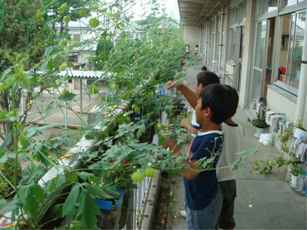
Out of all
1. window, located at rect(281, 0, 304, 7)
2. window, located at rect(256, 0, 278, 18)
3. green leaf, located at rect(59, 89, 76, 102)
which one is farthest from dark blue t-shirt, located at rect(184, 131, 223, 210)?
window, located at rect(256, 0, 278, 18)

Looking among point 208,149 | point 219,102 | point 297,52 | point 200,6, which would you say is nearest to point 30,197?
point 208,149

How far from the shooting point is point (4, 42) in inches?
94.5

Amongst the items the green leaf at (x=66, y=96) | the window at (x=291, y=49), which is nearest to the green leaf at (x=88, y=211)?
the green leaf at (x=66, y=96)

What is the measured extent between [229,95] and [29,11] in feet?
4.37

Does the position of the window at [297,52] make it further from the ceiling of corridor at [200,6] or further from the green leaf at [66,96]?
the ceiling of corridor at [200,6]

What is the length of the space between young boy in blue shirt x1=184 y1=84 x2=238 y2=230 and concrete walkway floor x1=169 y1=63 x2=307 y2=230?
0.87 metres

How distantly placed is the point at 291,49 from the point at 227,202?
333 cm

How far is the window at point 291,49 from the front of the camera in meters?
4.43

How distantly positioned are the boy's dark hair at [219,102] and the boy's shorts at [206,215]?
482mm

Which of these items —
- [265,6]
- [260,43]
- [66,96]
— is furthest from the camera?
[260,43]

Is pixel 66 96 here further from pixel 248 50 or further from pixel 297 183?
pixel 248 50

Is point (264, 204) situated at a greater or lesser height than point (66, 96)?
lesser

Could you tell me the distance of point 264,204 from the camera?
3268mm

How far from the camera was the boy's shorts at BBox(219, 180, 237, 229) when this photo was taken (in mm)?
2125
